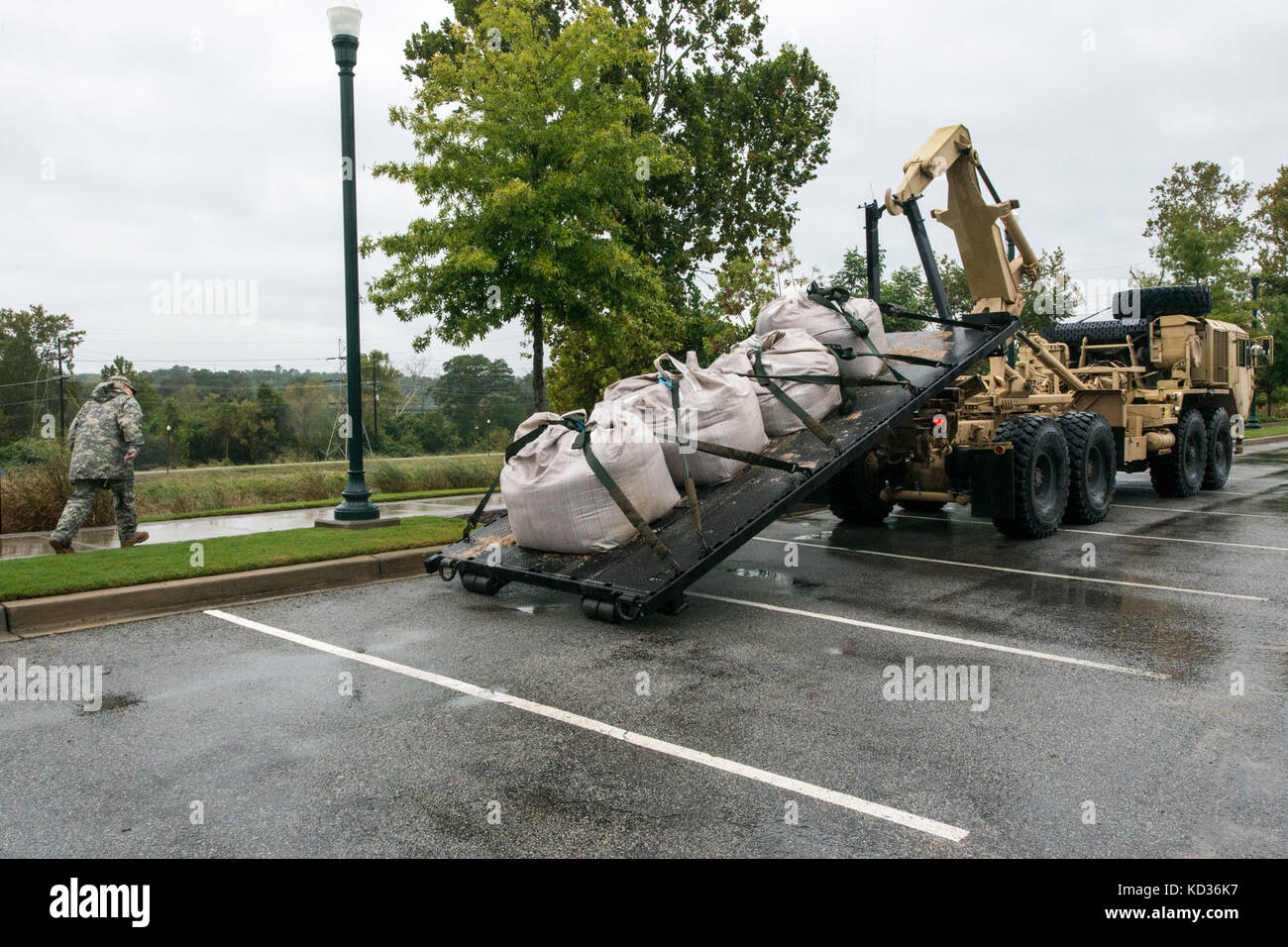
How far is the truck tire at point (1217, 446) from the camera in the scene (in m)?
13.9

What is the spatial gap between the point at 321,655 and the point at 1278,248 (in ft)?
192

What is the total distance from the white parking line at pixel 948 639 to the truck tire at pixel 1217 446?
1051cm

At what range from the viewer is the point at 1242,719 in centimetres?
421

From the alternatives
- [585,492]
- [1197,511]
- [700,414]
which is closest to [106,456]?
[585,492]

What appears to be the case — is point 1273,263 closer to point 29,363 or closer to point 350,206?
point 350,206

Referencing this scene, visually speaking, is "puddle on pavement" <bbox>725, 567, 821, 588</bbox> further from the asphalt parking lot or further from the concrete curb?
the concrete curb

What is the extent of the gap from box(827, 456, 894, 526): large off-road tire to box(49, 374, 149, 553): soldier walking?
7.55m

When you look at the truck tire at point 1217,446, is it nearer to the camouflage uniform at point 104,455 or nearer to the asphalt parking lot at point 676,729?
the asphalt parking lot at point 676,729

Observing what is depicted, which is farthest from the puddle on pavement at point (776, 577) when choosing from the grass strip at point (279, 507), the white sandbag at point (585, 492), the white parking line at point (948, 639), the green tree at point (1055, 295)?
the green tree at point (1055, 295)

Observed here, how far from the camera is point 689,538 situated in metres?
6.11

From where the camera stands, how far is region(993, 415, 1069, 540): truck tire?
9094mm

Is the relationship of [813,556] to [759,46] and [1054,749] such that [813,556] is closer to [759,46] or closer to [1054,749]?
[1054,749]

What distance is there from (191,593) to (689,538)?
12.5 feet
